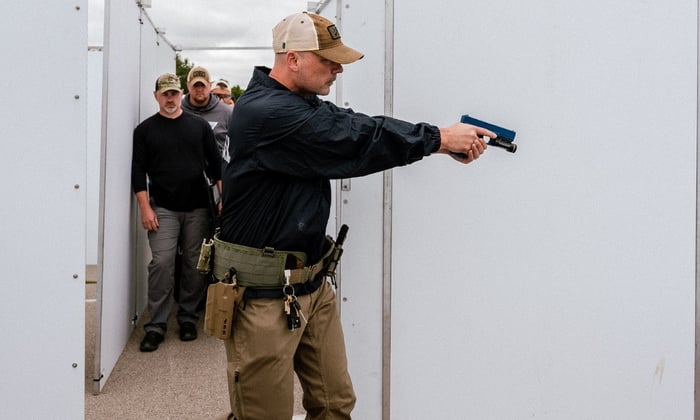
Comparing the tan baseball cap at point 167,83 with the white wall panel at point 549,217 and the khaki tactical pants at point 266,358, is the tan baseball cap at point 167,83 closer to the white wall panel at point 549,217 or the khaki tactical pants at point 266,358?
the white wall panel at point 549,217

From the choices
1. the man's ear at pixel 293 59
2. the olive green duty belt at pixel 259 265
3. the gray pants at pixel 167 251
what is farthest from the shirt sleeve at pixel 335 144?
the gray pants at pixel 167 251

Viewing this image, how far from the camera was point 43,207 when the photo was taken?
250 centimetres

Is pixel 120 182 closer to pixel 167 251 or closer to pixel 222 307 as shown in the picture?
pixel 167 251

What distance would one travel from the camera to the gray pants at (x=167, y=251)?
4.36 metres

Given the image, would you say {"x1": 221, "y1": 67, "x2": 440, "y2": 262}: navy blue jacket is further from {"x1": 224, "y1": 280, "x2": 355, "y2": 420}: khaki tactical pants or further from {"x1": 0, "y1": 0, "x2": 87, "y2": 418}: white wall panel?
{"x1": 0, "y1": 0, "x2": 87, "y2": 418}: white wall panel

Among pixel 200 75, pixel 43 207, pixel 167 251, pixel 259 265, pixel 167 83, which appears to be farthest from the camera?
pixel 200 75

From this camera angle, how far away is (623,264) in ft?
8.35

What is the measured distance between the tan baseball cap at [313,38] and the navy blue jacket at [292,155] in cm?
15

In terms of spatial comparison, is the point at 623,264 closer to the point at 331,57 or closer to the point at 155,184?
the point at 331,57

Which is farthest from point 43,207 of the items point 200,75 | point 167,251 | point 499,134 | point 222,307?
point 200,75

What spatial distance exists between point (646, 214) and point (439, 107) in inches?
36.3

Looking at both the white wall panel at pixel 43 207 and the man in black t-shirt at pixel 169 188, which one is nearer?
the white wall panel at pixel 43 207

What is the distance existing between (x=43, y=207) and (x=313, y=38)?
1282 millimetres

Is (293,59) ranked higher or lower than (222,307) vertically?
higher
